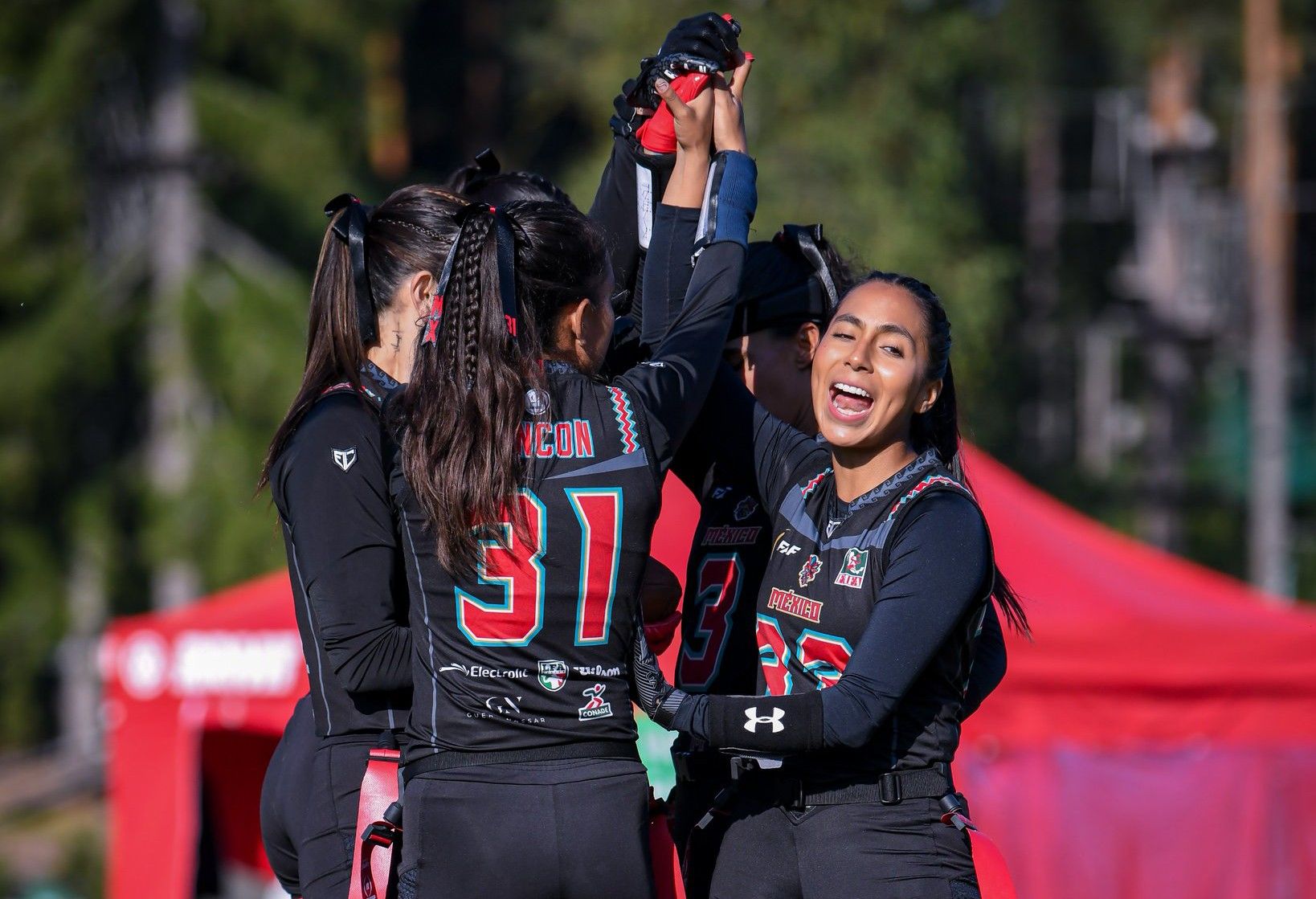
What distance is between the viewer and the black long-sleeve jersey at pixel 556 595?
2.28 m

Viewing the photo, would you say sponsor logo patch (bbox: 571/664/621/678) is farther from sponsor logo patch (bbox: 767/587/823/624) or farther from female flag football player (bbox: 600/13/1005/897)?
sponsor logo patch (bbox: 767/587/823/624)

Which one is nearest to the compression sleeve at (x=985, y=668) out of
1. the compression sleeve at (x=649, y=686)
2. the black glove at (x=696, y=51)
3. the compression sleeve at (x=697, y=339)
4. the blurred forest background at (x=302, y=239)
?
the compression sleeve at (x=649, y=686)

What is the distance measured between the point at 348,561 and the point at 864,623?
0.85m

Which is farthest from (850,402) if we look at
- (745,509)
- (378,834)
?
(378,834)

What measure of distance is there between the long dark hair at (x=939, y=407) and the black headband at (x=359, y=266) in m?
0.89

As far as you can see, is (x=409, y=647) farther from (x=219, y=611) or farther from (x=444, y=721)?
(x=219, y=611)

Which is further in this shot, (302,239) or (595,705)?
(302,239)

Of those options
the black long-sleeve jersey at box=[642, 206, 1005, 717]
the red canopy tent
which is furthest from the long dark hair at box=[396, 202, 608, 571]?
the red canopy tent

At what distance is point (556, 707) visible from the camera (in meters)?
2.28

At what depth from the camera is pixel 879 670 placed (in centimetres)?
233

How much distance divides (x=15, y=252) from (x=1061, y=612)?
1196 cm

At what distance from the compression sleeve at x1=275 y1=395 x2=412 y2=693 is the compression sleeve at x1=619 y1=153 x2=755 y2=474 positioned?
1.56 feet

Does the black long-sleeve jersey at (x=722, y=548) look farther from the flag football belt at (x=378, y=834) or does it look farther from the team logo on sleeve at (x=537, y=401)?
the flag football belt at (x=378, y=834)

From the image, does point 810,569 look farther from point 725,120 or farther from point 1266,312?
point 1266,312
